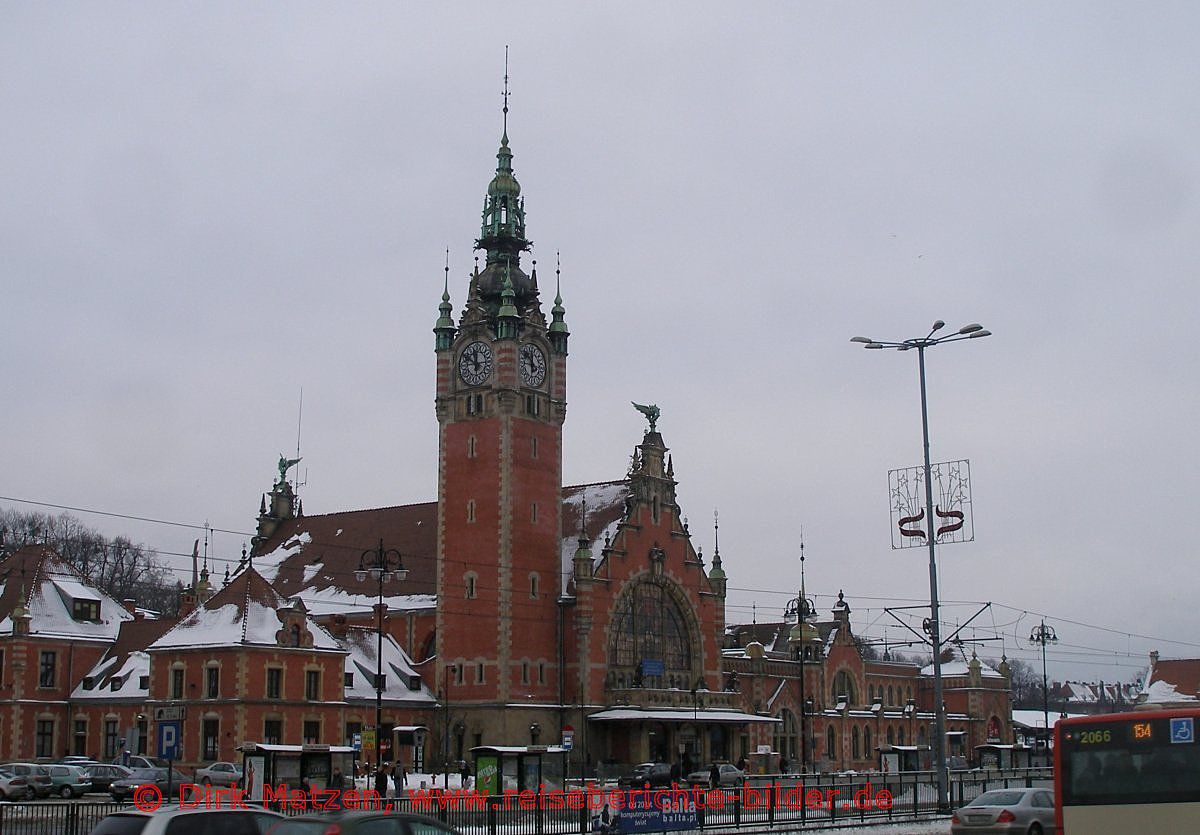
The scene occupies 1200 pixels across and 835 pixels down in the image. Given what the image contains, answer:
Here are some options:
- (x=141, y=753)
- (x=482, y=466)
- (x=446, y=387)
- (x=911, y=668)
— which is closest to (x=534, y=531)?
(x=482, y=466)

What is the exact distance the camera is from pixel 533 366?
82000 mm

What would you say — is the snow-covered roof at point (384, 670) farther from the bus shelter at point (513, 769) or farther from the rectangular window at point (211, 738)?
the bus shelter at point (513, 769)

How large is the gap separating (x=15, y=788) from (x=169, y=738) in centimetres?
1833

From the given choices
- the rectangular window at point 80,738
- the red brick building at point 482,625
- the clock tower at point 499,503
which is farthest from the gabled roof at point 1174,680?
the rectangular window at point 80,738

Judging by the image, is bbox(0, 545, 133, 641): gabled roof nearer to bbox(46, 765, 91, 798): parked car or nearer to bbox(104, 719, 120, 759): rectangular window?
bbox(104, 719, 120, 759): rectangular window

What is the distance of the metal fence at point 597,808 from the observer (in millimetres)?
Answer: 34688

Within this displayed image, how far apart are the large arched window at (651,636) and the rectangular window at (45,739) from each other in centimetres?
3047

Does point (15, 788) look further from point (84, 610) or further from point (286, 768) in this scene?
point (84, 610)

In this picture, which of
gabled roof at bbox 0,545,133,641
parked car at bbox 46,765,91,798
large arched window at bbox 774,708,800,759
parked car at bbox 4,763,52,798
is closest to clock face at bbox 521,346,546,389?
gabled roof at bbox 0,545,133,641

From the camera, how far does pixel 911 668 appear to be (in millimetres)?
121562

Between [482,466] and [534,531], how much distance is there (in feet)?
15.6

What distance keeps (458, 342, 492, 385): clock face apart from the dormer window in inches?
963

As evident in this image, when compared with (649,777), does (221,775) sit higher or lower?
higher

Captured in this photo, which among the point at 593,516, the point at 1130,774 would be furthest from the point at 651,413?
the point at 1130,774
